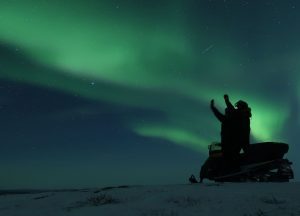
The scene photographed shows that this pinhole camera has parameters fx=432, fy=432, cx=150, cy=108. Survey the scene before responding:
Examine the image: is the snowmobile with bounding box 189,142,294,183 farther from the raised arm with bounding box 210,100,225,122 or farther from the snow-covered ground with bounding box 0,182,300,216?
the snow-covered ground with bounding box 0,182,300,216

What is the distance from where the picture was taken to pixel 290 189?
7.65 meters

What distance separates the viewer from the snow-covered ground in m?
6.14

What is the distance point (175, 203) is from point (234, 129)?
22.8 ft

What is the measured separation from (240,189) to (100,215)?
278 cm

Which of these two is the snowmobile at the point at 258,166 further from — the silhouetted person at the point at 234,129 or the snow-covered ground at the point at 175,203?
the snow-covered ground at the point at 175,203

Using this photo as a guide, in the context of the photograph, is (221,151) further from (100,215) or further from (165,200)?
(100,215)

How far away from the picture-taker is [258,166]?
12.4 meters

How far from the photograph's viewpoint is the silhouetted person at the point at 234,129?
13.4m

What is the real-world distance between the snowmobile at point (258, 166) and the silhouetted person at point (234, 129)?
219 millimetres

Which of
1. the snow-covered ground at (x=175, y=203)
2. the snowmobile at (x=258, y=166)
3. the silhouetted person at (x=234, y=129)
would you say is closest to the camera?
the snow-covered ground at (x=175, y=203)

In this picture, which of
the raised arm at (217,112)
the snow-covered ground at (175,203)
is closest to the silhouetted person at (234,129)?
the raised arm at (217,112)

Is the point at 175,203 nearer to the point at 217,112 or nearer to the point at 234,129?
the point at 234,129

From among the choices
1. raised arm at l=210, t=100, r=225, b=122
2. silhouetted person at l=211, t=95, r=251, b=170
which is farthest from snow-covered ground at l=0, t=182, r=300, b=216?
raised arm at l=210, t=100, r=225, b=122

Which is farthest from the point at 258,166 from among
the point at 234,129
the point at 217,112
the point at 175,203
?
the point at 175,203
